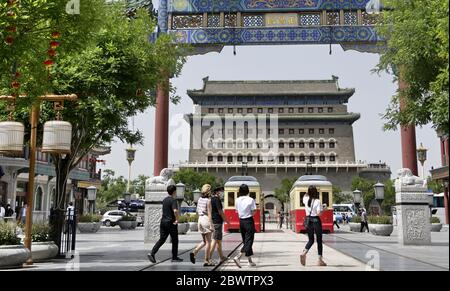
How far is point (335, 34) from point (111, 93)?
13682 mm

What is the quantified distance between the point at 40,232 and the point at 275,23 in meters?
15.2

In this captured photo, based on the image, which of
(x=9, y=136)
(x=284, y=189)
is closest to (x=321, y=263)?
(x=9, y=136)

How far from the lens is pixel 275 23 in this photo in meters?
22.3

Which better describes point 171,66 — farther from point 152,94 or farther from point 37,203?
point 37,203

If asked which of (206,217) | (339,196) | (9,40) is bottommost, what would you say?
(206,217)

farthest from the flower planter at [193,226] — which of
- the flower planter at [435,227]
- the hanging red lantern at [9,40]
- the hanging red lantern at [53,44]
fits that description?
the hanging red lantern at [9,40]

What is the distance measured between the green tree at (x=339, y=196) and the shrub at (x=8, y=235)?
200ft

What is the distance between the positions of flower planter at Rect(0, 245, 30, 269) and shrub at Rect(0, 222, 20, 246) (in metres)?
0.32

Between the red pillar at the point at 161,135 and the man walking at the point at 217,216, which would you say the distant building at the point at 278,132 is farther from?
the man walking at the point at 217,216

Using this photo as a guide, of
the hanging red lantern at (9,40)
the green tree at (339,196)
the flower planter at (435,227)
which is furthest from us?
the green tree at (339,196)

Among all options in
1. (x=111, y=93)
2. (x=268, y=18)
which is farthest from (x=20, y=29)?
(x=268, y=18)

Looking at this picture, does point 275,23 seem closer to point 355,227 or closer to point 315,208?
point 355,227

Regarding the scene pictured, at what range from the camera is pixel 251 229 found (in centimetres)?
851

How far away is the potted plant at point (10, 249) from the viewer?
842cm
